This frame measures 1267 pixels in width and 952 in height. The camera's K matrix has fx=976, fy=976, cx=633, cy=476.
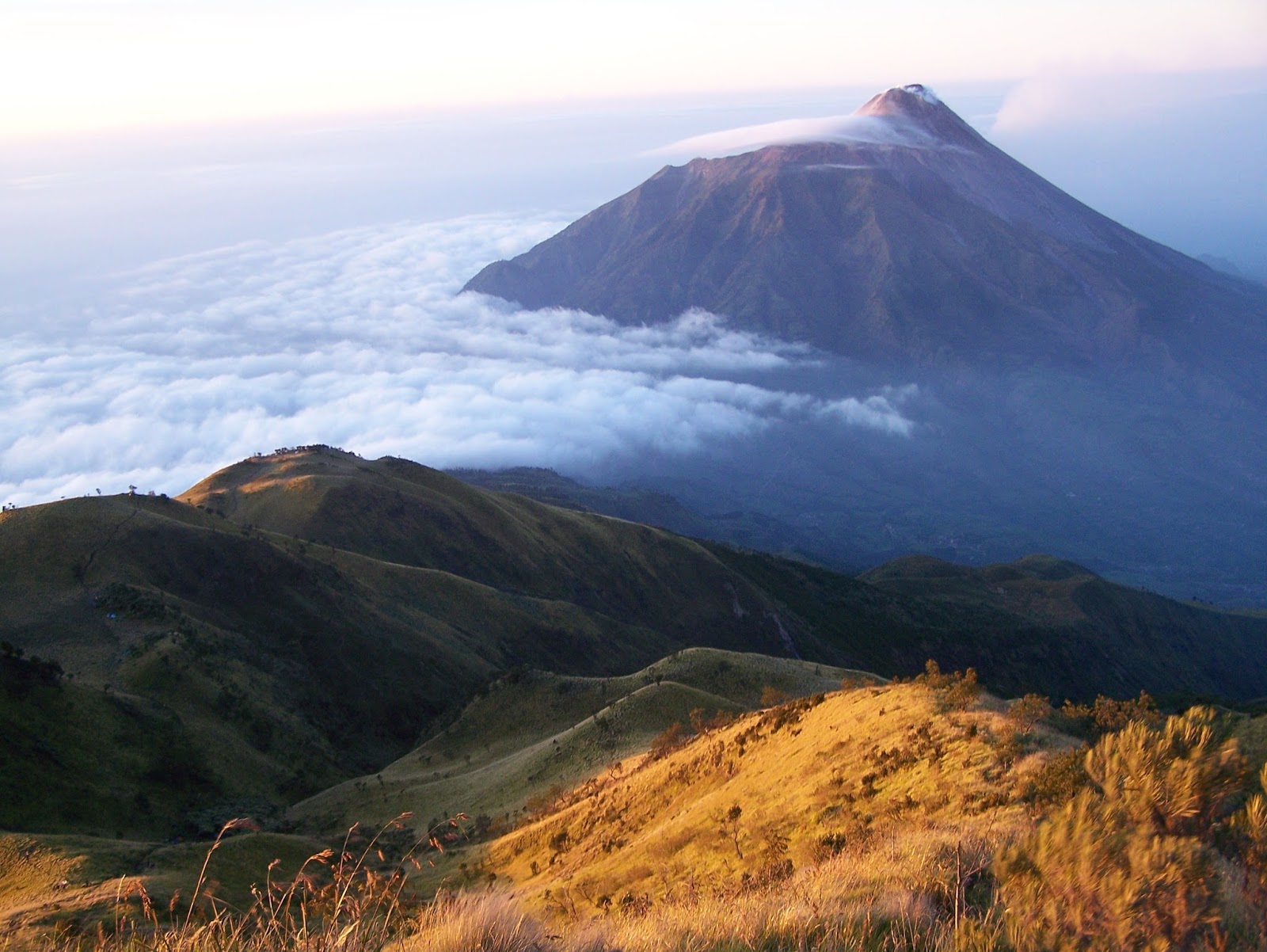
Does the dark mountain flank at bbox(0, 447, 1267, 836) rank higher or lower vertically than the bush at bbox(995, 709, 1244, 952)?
lower

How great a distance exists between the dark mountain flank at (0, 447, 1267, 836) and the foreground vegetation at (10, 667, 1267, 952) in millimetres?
16889

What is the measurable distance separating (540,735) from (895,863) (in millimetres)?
33987

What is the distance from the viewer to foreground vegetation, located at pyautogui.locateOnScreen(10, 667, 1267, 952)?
5289mm

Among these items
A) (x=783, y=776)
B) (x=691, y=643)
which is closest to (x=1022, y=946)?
(x=783, y=776)

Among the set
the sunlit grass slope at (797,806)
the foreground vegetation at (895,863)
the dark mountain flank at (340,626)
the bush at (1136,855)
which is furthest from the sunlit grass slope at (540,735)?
the bush at (1136,855)

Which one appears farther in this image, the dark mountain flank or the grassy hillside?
the grassy hillside

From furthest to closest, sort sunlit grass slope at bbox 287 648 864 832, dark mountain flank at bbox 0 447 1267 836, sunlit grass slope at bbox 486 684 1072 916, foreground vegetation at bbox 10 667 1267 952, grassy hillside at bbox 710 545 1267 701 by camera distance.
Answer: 1. grassy hillside at bbox 710 545 1267 701
2. dark mountain flank at bbox 0 447 1267 836
3. sunlit grass slope at bbox 287 648 864 832
4. sunlit grass slope at bbox 486 684 1072 916
5. foreground vegetation at bbox 10 667 1267 952

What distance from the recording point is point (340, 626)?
56938mm

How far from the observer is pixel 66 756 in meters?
32.1

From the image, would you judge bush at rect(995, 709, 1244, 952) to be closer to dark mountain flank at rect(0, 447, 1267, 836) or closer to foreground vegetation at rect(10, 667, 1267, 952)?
foreground vegetation at rect(10, 667, 1267, 952)

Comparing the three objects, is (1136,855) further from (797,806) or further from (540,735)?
(540,735)

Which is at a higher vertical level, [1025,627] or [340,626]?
[340,626]

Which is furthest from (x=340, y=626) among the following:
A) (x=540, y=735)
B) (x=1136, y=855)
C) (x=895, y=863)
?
(x=1136, y=855)

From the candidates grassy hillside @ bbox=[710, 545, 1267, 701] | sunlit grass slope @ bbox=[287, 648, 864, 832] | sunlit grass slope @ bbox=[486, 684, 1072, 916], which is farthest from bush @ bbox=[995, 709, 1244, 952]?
grassy hillside @ bbox=[710, 545, 1267, 701]
